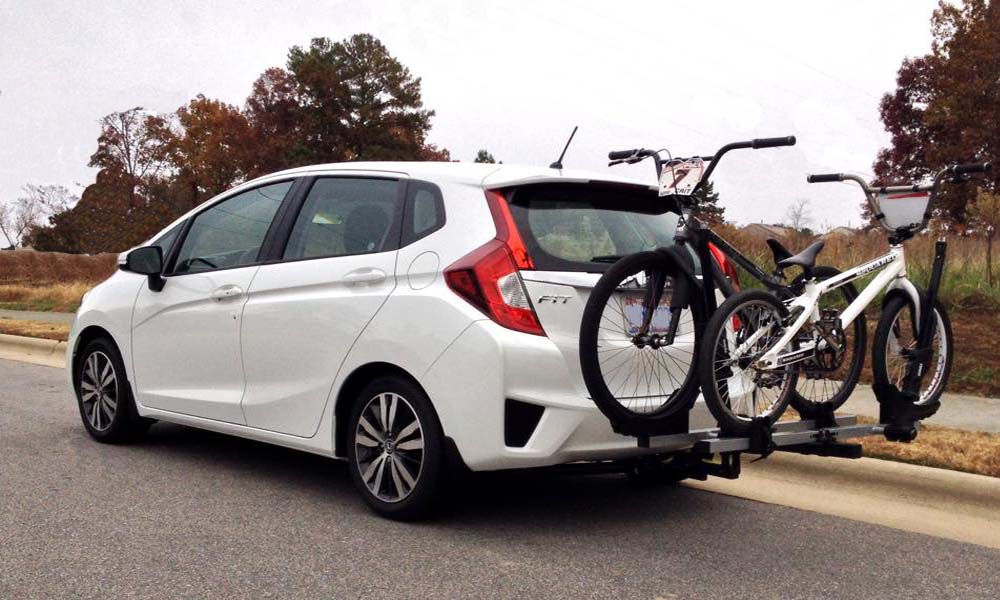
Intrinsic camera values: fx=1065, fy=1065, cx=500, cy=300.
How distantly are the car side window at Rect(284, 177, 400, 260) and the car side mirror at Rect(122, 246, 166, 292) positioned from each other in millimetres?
1168

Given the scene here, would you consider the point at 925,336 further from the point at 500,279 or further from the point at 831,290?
the point at 500,279

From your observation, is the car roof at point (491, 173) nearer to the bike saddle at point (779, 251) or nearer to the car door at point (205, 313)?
the bike saddle at point (779, 251)

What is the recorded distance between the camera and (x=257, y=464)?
6285 millimetres

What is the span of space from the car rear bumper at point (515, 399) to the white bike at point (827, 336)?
1.77 feet

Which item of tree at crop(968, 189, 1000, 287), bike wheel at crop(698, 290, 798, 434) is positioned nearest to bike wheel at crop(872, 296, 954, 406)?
bike wheel at crop(698, 290, 798, 434)

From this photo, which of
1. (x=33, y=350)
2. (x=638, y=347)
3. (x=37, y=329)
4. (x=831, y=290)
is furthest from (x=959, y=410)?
(x=37, y=329)

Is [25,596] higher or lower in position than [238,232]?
lower

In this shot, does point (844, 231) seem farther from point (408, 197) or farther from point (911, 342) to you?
point (408, 197)

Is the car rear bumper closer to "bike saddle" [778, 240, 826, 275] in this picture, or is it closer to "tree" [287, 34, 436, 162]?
"bike saddle" [778, 240, 826, 275]

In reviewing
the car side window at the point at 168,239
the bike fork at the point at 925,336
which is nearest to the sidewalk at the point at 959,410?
the bike fork at the point at 925,336

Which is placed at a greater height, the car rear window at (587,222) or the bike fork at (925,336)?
the car rear window at (587,222)

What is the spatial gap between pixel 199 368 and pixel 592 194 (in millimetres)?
2502

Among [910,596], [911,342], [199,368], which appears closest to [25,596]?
[199,368]

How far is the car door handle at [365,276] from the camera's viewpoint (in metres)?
4.87
